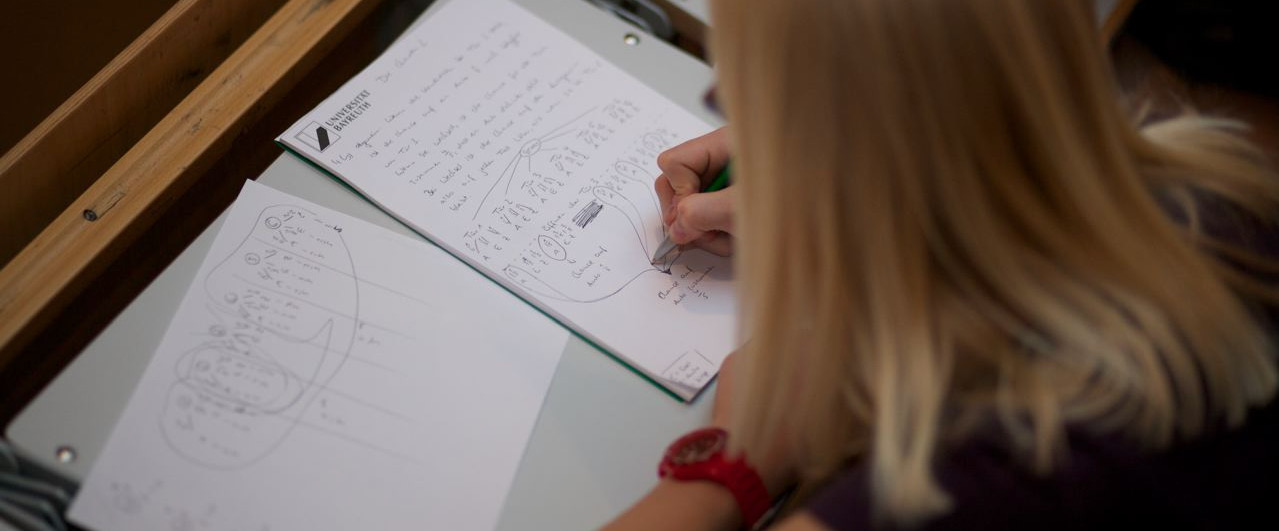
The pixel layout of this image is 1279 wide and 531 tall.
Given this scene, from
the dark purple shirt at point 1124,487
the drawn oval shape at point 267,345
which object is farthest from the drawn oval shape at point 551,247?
the dark purple shirt at point 1124,487

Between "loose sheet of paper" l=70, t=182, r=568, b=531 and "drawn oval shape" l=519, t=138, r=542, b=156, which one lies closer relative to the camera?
"loose sheet of paper" l=70, t=182, r=568, b=531

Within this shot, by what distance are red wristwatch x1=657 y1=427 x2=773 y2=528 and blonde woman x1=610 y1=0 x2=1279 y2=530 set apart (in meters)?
0.13

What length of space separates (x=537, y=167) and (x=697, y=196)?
0.16 m

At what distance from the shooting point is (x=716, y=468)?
0.68 m

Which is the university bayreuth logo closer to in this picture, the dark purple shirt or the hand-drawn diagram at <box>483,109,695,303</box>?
the hand-drawn diagram at <box>483,109,695,303</box>

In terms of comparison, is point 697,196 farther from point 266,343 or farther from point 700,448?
point 266,343

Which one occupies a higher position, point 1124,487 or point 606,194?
point 606,194

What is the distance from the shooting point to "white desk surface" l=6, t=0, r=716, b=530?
66 centimetres

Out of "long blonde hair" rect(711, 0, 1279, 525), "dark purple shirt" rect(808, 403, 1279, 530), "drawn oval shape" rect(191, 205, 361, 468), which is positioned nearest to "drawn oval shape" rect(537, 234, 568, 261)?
"drawn oval shape" rect(191, 205, 361, 468)

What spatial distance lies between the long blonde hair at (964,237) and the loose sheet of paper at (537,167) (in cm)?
21

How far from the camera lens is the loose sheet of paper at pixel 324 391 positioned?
2.11 ft

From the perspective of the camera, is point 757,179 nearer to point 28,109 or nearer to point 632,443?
point 632,443

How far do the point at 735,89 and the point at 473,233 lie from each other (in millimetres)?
328

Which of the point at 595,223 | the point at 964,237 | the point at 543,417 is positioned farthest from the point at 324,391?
the point at 964,237
